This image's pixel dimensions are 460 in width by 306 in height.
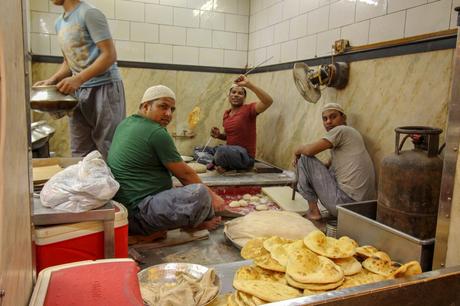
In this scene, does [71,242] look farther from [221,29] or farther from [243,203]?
[221,29]

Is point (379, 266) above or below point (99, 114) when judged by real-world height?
below

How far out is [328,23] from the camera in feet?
12.0

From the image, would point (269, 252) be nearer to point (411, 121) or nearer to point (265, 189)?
point (411, 121)

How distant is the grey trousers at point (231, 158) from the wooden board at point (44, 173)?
1.98 metres

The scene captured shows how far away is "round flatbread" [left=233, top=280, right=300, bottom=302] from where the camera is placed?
117 centimetres

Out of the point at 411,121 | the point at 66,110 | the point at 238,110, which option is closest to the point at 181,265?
the point at 66,110

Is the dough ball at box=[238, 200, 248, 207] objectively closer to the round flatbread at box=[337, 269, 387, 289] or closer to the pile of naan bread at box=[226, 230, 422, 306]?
the pile of naan bread at box=[226, 230, 422, 306]

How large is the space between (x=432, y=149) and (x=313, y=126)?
2.08 meters

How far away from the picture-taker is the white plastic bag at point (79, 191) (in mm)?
1595

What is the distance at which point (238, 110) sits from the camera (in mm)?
4531

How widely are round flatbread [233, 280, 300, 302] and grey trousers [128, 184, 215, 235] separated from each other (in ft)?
3.78

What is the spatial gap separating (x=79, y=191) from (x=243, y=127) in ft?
9.88

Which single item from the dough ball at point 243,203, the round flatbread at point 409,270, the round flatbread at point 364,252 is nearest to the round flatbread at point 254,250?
the round flatbread at point 364,252

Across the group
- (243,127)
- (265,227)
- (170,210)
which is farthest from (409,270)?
(243,127)
